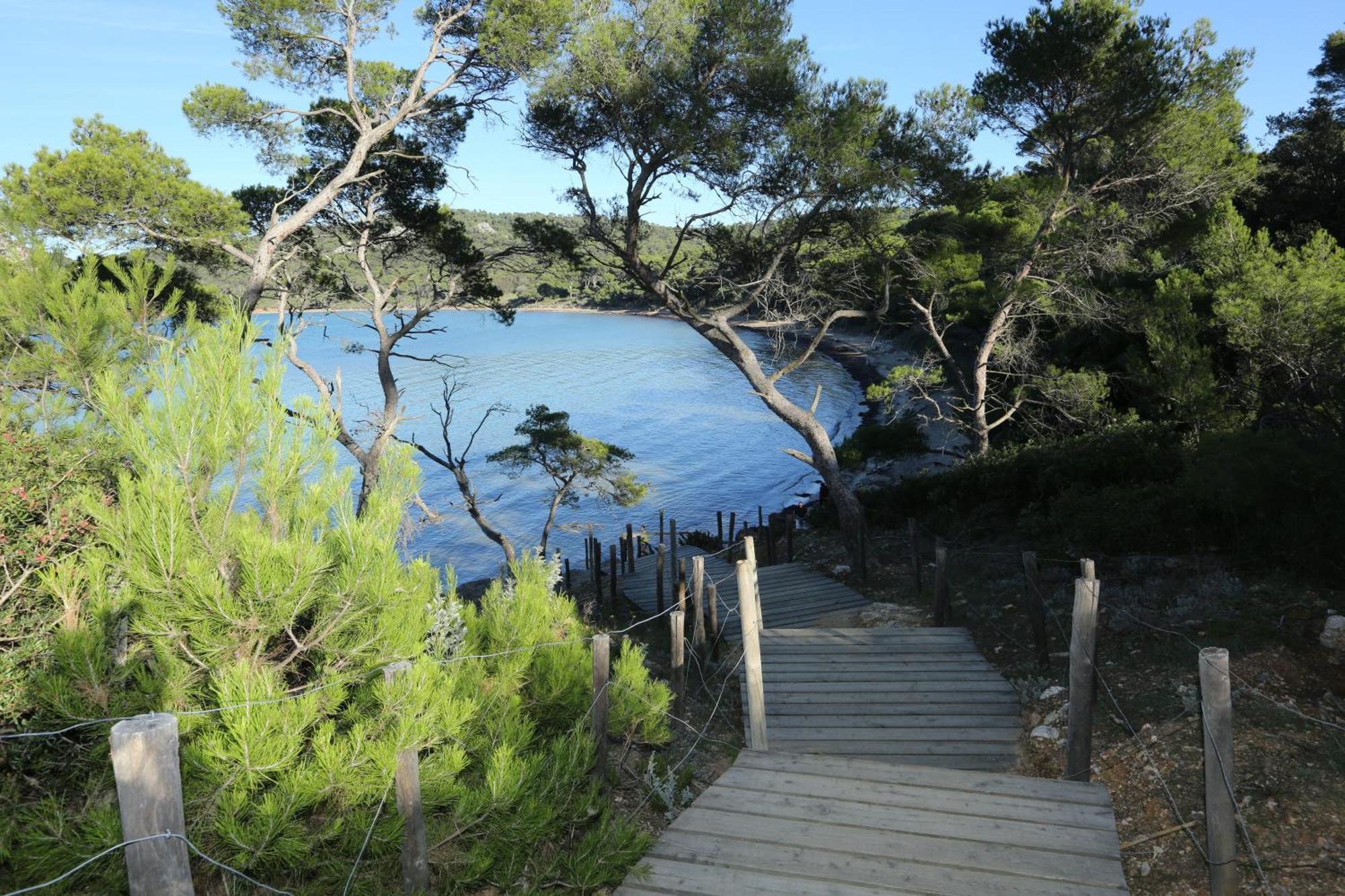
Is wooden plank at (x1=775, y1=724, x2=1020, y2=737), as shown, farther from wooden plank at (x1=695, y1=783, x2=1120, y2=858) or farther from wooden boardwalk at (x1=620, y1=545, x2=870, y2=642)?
wooden boardwalk at (x1=620, y1=545, x2=870, y2=642)

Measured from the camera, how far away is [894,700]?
21.1ft

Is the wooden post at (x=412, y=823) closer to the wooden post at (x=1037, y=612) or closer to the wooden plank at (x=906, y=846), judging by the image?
the wooden plank at (x=906, y=846)

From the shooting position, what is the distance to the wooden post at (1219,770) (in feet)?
11.5

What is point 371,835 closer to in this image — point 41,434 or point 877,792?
point 877,792

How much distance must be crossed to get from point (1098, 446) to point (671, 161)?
8.36 m

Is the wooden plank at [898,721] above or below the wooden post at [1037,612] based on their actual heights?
below

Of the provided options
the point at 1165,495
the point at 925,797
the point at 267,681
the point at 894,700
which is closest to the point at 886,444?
the point at 1165,495

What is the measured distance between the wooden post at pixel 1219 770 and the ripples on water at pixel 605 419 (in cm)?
1054

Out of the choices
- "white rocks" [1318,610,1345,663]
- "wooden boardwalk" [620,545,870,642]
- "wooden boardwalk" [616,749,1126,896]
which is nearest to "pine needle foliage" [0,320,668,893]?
"wooden boardwalk" [616,749,1126,896]

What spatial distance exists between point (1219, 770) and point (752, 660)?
2.66 metres

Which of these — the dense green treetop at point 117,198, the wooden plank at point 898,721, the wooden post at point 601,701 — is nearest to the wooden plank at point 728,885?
the wooden post at point 601,701

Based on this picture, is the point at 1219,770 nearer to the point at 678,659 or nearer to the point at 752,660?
the point at 752,660

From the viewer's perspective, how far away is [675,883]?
136 inches

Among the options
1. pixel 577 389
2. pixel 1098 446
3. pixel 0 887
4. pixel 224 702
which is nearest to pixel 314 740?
pixel 224 702
